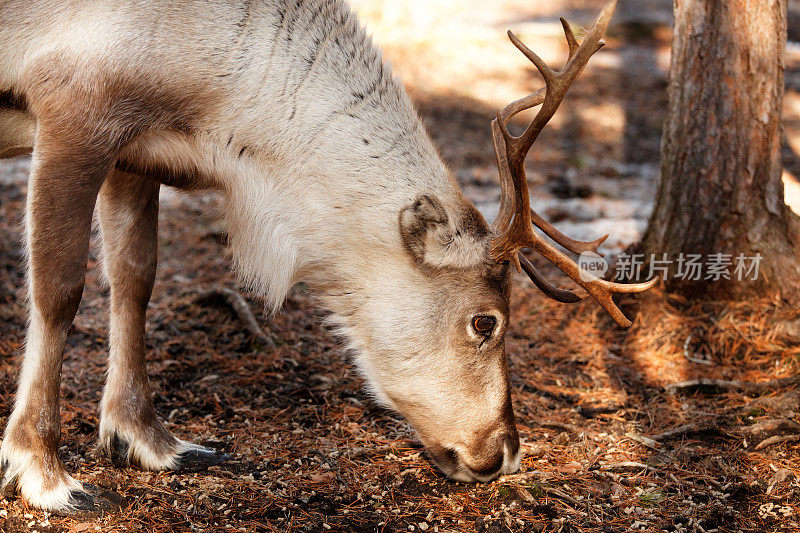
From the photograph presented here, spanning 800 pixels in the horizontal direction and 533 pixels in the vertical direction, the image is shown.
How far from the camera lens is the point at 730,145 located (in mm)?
5082

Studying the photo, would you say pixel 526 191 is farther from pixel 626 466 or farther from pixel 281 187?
pixel 626 466

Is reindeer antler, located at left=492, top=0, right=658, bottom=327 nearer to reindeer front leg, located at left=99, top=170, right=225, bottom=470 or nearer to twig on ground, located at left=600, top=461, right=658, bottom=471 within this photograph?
twig on ground, located at left=600, top=461, right=658, bottom=471

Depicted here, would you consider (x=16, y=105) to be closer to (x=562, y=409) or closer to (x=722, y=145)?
(x=562, y=409)

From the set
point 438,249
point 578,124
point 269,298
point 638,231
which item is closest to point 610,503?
point 438,249

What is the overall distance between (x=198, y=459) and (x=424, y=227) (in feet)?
5.26

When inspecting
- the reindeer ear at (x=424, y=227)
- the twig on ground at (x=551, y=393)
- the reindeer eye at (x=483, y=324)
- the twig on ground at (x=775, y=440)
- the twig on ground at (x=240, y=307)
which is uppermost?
the reindeer ear at (x=424, y=227)

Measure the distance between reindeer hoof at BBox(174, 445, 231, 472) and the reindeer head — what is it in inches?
34.1

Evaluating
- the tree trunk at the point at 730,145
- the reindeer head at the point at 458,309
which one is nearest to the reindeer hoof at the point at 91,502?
the reindeer head at the point at 458,309

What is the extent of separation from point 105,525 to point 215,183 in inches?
61.3

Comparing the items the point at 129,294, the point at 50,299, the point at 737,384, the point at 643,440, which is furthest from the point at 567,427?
the point at 50,299

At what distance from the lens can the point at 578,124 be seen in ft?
34.6

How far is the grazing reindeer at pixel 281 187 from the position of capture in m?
3.31

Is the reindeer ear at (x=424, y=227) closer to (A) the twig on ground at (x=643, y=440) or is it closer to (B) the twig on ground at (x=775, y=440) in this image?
(A) the twig on ground at (x=643, y=440)

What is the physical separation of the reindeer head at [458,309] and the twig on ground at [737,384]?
126 centimetres
